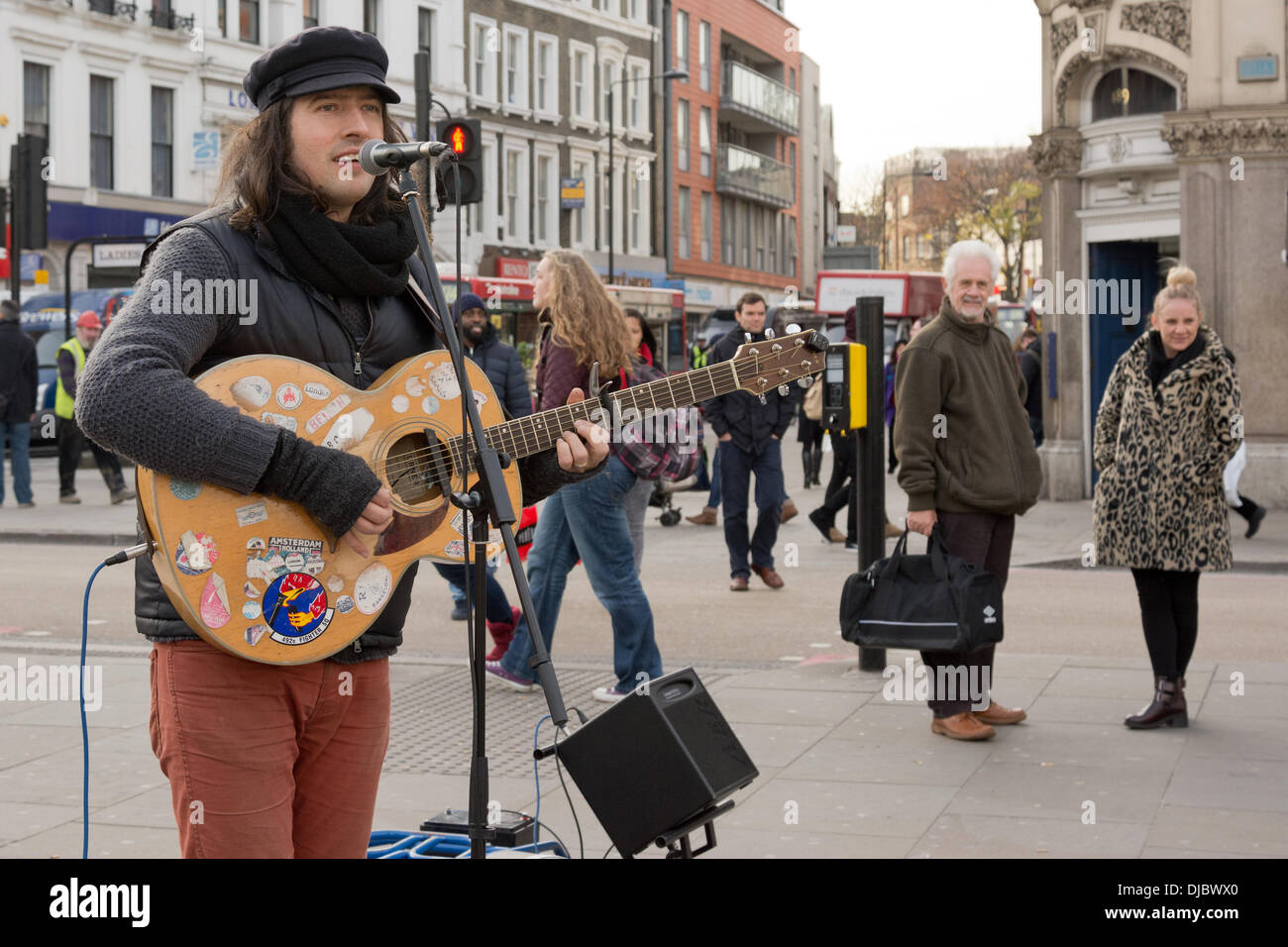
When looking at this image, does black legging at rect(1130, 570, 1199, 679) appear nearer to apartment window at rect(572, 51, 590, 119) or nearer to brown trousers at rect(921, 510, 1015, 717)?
brown trousers at rect(921, 510, 1015, 717)

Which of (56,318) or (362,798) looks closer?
(362,798)

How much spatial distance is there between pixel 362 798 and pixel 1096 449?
4.84 meters

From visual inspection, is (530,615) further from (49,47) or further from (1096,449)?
(49,47)

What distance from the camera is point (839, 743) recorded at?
6656mm

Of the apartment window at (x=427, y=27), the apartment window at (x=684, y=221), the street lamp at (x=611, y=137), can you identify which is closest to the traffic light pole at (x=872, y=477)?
the apartment window at (x=427, y=27)

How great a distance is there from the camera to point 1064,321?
17.3 m

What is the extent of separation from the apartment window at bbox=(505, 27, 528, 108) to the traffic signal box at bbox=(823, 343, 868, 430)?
122ft

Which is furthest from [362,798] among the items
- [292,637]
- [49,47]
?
Answer: [49,47]

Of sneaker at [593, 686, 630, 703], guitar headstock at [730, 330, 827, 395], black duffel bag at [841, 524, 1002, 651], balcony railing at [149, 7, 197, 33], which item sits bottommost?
sneaker at [593, 686, 630, 703]

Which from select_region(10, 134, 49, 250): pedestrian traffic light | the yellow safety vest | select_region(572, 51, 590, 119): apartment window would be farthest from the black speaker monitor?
select_region(572, 51, 590, 119): apartment window

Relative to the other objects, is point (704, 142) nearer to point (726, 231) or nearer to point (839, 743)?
point (726, 231)

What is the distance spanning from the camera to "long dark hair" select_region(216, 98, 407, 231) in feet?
10.0

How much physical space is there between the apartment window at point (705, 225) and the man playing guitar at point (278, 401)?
53888 mm

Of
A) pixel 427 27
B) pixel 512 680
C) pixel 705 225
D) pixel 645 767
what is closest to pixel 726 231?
pixel 705 225
